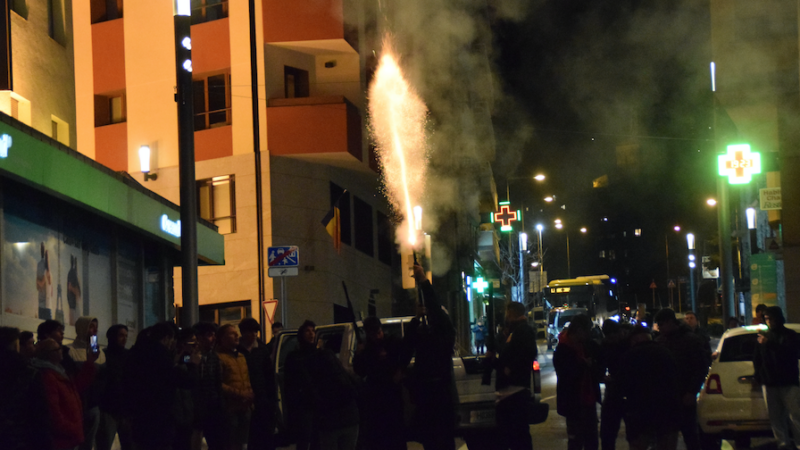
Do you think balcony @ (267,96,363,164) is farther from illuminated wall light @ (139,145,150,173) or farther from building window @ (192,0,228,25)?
illuminated wall light @ (139,145,150,173)

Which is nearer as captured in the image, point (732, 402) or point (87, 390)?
point (87, 390)

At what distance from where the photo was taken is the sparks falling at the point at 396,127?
27500 mm

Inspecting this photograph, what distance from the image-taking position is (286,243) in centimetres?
2350

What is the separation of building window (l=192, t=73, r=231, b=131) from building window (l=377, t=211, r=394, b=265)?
779 centimetres

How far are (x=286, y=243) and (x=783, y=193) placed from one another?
46.7 ft

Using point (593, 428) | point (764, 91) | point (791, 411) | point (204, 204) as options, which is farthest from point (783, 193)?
point (593, 428)

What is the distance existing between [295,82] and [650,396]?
1856 centimetres

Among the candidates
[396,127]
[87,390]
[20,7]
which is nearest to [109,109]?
[396,127]

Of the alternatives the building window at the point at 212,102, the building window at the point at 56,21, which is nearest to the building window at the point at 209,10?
the building window at the point at 212,102

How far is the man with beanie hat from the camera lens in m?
9.71

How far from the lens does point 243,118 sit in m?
23.8

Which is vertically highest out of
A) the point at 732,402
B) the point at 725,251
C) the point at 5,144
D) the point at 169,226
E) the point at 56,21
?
the point at 56,21

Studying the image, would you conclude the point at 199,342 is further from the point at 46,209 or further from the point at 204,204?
the point at 204,204

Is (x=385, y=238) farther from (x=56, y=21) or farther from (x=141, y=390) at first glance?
(x=141, y=390)
